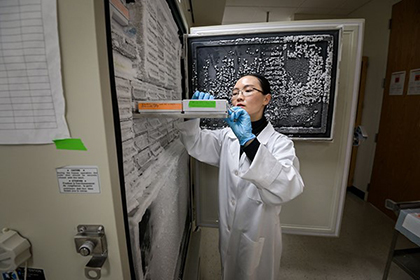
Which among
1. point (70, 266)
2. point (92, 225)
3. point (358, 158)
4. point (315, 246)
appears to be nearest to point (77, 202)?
point (92, 225)

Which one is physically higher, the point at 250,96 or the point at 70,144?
the point at 250,96

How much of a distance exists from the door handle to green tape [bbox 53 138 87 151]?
0.19m

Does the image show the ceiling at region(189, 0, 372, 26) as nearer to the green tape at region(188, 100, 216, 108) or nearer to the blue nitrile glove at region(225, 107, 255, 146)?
the blue nitrile glove at region(225, 107, 255, 146)

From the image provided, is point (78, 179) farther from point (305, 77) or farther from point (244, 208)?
point (305, 77)

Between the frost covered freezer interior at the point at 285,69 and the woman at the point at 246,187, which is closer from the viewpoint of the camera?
the woman at the point at 246,187

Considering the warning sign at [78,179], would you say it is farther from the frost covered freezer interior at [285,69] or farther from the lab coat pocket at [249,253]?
the frost covered freezer interior at [285,69]

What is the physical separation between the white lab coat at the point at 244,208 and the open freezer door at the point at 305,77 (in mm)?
252

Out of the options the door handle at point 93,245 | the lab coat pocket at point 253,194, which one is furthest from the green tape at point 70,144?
the lab coat pocket at point 253,194

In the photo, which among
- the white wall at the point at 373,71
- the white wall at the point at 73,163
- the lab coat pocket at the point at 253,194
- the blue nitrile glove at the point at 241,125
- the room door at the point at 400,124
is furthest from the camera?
the white wall at the point at 373,71

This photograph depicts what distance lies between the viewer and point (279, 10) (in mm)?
3115

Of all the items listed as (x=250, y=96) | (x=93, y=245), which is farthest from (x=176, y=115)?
(x=250, y=96)

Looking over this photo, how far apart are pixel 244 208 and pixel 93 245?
0.81 metres

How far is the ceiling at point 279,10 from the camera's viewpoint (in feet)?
9.04

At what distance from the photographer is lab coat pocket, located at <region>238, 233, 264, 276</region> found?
1.03 metres
